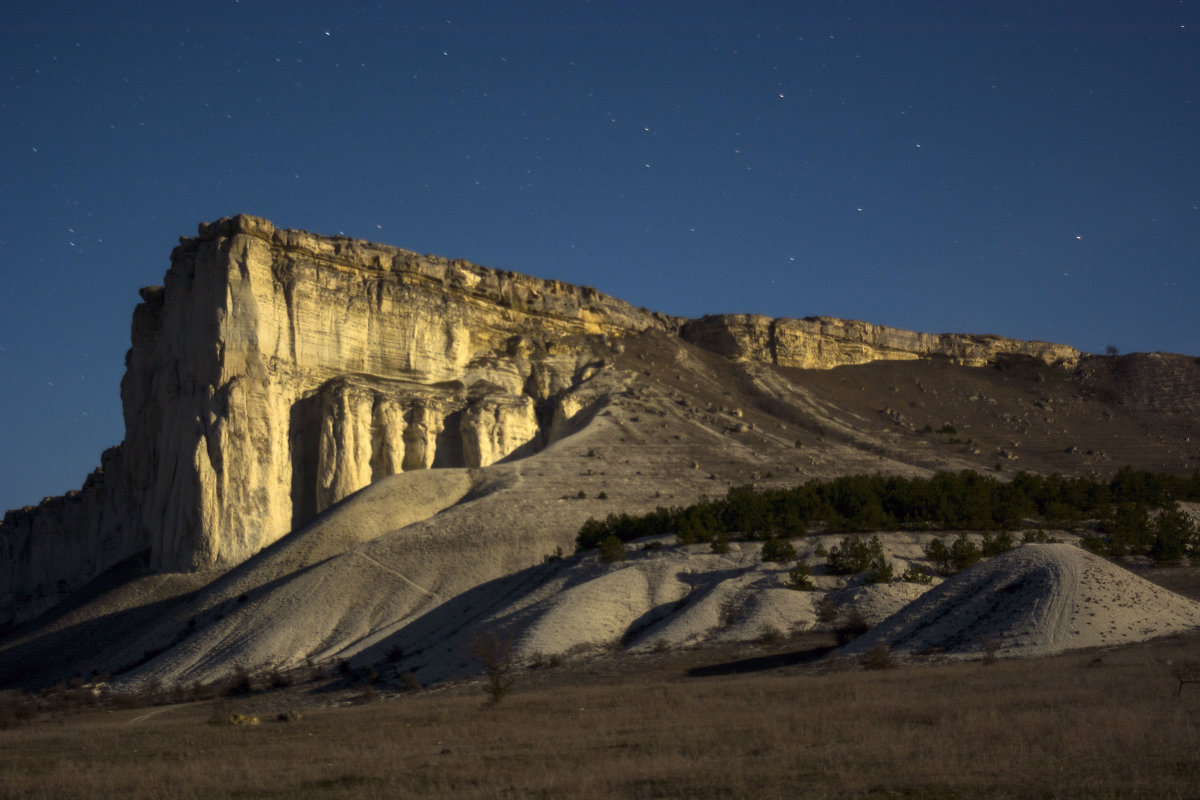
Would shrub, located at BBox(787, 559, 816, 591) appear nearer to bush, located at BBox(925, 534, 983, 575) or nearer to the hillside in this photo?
the hillside

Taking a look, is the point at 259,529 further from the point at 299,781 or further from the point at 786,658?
the point at 299,781

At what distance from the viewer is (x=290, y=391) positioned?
205 feet

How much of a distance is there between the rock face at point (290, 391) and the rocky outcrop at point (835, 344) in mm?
15538

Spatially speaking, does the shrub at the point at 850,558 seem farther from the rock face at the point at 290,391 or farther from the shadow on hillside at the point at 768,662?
the rock face at the point at 290,391

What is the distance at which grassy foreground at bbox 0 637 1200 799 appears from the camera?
14867mm

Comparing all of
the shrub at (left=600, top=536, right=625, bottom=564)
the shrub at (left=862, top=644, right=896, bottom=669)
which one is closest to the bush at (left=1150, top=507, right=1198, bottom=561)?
the shrub at (left=600, top=536, right=625, bottom=564)

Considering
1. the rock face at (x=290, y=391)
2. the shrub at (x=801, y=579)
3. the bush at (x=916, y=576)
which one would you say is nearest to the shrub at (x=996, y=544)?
the bush at (x=916, y=576)

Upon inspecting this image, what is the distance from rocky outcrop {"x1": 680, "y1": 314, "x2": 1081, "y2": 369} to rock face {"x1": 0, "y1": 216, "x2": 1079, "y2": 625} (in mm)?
15538

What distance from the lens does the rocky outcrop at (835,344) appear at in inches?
3802

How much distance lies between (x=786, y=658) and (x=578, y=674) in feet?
19.3

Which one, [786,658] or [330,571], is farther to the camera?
[330,571]

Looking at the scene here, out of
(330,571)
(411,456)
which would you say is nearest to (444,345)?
(411,456)

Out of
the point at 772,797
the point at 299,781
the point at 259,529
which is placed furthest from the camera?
the point at 259,529

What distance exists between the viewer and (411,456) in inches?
2591
